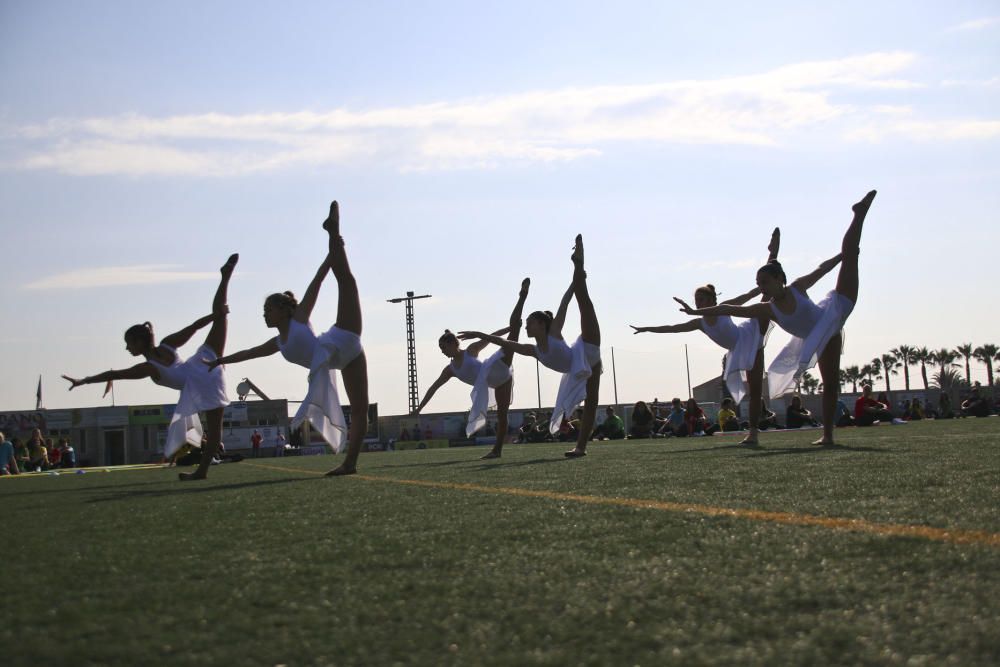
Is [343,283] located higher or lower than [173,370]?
higher

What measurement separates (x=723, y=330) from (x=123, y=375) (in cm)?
738

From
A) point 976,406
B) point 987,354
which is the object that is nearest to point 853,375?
point 987,354

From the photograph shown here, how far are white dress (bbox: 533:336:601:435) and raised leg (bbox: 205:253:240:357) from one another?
4014 millimetres

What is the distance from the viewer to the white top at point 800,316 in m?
9.62

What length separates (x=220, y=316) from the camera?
32.0 ft

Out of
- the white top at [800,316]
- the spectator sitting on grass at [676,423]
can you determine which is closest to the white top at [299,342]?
the white top at [800,316]

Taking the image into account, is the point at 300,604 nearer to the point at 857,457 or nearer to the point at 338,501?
the point at 338,501

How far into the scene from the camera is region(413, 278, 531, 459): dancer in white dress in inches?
546

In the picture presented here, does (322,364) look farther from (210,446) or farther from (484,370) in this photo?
(484,370)

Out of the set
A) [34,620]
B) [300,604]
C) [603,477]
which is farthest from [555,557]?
[603,477]

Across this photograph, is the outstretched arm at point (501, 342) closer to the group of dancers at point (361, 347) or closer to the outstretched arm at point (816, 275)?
the group of dancers at point (361, 347)

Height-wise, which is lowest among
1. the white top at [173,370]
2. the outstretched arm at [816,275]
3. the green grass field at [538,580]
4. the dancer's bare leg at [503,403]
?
the green grass field at [538,580]

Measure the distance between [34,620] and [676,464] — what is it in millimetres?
5750

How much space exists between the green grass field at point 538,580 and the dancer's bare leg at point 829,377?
4.77 meters
